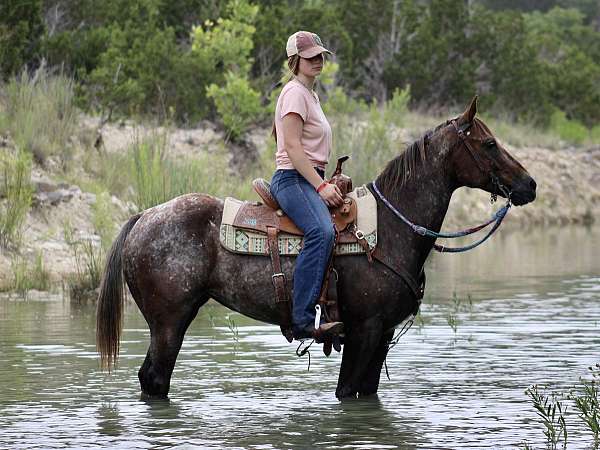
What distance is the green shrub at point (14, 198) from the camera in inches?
669

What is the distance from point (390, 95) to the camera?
39.1 metres

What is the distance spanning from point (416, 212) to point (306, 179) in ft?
2.85

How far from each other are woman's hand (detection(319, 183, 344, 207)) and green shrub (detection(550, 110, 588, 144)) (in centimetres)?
3547

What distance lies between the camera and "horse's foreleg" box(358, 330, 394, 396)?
977cm

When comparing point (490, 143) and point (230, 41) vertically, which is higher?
point (230, 41)

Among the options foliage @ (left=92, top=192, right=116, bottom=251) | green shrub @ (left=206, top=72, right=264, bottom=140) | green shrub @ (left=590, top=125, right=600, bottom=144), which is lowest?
foliage @ (left=92, top=192, right=116, bottom=251)

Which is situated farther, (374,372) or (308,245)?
(374,372)

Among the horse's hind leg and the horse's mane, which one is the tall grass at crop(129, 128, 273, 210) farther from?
the horse's mane

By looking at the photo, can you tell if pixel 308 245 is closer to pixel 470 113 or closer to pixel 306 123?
pixel 306 123

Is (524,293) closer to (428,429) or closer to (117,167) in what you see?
(117,167)

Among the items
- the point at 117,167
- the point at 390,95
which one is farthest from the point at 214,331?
the point at 390,95

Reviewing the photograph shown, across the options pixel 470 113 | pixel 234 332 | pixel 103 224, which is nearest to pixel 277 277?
pixel 470 113

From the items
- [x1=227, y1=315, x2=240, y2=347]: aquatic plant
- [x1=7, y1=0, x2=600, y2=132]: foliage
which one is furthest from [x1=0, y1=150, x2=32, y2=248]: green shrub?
[x1=227, y1=315, x2=240, y2=347]: aquatic plant

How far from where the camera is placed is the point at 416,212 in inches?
380
